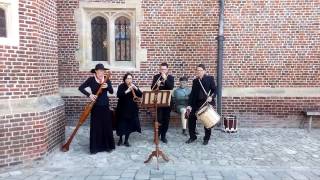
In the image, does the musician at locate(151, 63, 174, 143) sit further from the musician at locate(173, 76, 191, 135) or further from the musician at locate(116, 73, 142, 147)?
the musician at locate(173, 76, 191, 135)

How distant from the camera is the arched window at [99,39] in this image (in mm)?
9789

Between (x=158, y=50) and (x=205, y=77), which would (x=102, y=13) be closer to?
(x=158, y=50)

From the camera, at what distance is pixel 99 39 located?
989cm

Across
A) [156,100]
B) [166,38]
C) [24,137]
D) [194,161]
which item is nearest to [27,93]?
[24,137]

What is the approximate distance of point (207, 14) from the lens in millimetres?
9594

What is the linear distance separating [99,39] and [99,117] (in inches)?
131

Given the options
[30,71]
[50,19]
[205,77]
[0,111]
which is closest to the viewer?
[0,111]

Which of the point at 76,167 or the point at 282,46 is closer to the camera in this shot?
the point at 76,167

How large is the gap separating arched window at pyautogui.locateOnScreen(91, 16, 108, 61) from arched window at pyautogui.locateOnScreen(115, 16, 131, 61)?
32 cm

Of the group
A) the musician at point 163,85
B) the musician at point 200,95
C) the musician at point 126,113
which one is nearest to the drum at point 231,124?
the musician at point 200,95

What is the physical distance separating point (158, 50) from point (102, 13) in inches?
74.0

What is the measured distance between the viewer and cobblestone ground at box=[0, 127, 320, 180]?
233 inches

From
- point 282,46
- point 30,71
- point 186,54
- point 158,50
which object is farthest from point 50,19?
point 282,46

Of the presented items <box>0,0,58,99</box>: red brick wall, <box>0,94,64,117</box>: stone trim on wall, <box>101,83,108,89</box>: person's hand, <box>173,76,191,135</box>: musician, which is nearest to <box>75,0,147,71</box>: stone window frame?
<box>173,76,191,135</box>: musician
